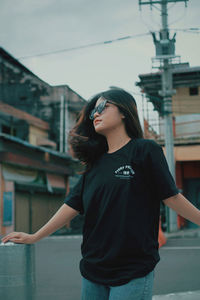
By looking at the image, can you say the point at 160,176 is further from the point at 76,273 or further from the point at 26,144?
the point at 26,144

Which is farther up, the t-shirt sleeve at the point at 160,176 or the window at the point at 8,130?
the window at the point at 8,130

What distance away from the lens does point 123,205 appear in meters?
2.00

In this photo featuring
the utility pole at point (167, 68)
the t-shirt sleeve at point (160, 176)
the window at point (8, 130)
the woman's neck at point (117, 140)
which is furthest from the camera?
the window at point (8, 130)

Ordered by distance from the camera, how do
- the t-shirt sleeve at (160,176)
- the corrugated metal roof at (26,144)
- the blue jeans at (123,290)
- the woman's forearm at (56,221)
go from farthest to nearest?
1. the corrugated metal roof at (26,144)
2. the woman's forearm at (56,221)
3. the t-shirt sleeve at (160,176)
4. the blue jeans at (123,290)

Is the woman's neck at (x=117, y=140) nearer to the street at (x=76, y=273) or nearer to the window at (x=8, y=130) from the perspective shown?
the street at (x=76, y=273)

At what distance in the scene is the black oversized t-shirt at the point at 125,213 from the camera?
6.43 ft

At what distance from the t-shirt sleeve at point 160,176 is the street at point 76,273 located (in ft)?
11.4

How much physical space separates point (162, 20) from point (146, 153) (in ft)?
50.3

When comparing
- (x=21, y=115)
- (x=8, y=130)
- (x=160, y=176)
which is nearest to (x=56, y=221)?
(x=160, y=176)

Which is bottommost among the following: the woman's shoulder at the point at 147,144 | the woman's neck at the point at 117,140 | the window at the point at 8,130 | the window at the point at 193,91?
the woman's shoulder at the point at 147,144

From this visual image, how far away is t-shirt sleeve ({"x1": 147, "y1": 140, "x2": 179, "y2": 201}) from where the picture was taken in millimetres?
2064

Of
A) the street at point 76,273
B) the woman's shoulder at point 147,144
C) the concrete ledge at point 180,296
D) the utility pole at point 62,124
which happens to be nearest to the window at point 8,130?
the utility pole at point 62,124

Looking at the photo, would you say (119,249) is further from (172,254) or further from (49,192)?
(49,192)

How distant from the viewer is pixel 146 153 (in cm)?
209
